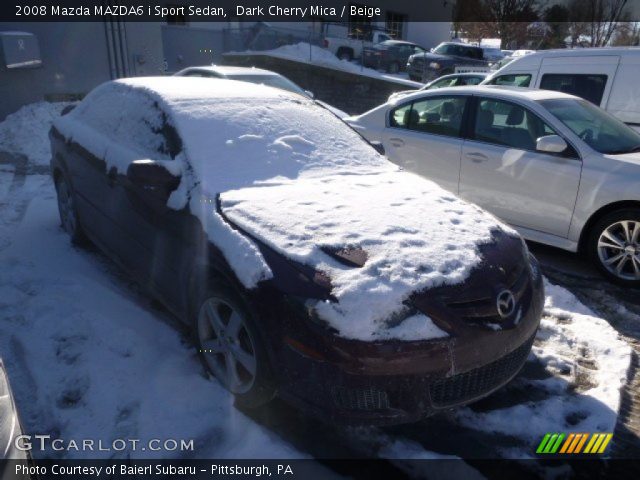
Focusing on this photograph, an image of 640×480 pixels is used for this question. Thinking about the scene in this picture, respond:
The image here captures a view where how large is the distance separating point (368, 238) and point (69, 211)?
3.25m

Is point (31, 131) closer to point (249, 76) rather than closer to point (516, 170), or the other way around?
point (249, 76)

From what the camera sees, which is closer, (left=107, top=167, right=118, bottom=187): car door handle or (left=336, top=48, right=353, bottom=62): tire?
(left=107, top=167, right=118, bottom=187): car door handle

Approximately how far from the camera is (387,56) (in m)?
22.2

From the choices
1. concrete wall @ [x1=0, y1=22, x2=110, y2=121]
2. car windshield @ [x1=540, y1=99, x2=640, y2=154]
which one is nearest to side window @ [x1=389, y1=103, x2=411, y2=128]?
car windshield @ [x1=540, y1=99, x2=640, y2=154]

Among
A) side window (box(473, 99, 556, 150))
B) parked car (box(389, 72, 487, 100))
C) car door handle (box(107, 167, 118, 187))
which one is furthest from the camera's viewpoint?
parked car (box(389, 72, 487, 100))

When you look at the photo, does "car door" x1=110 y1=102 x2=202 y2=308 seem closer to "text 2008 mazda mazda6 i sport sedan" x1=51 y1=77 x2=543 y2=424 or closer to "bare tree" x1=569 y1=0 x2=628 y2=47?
"text 2008 mazda mazda6 i sport sedan" x1=51 y1=77 x2=543 y2=424

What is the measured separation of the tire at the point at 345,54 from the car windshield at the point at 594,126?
19.4 meters

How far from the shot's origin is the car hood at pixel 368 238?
2195 mm

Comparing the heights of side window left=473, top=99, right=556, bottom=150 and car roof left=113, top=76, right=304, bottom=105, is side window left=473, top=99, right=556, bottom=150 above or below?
below

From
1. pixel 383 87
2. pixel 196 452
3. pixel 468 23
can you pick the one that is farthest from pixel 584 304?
pixel 468 23

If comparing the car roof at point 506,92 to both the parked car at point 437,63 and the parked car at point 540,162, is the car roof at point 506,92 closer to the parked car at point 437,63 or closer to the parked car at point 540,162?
the parked car at point 540,162

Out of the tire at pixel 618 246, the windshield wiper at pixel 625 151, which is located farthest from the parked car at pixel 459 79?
the tire at pixel 618 246

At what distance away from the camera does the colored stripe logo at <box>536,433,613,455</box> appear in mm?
2508

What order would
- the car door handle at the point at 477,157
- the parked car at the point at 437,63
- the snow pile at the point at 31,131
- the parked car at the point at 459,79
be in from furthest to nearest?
the parked car at the point at 437,63
the parked car at the point at 459,79
the snow pile at the point at 31,131
the car door handle at the point at 477,157
